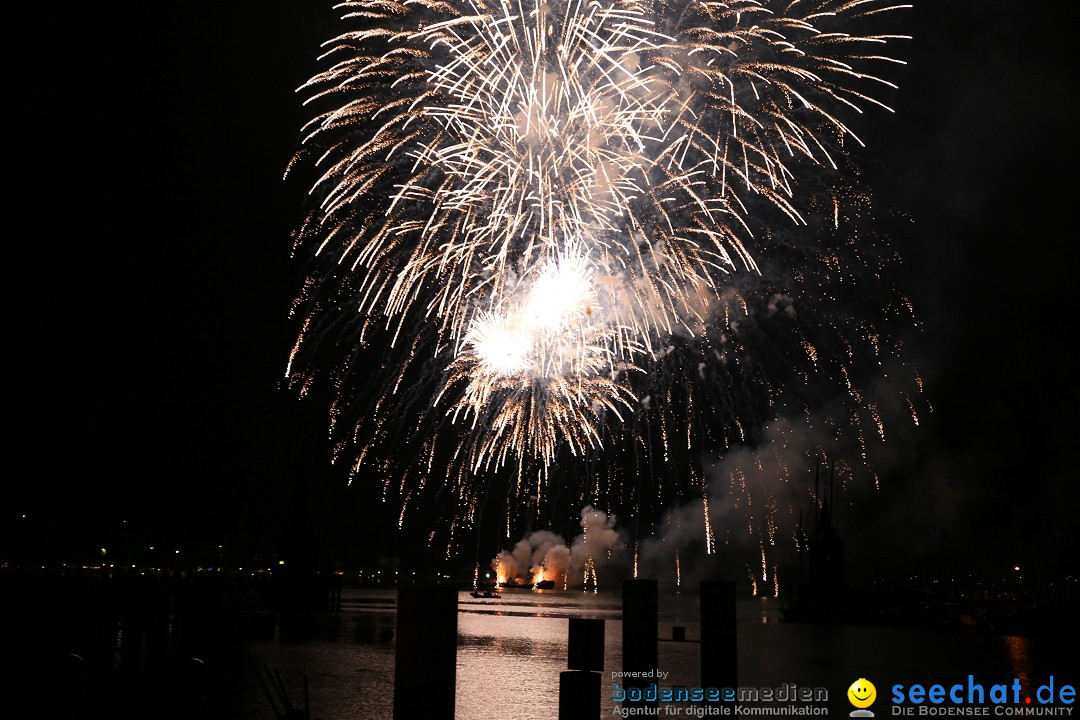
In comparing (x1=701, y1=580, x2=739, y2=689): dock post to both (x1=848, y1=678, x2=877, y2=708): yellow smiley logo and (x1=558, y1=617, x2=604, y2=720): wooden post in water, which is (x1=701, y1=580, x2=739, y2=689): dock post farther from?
(x1=848, y1=678, x2=877, y2=708): yellow smiley logo

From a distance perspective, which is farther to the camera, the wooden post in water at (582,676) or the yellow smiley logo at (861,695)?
the yellow smiley logo at (861,695)

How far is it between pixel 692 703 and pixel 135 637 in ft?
81.3

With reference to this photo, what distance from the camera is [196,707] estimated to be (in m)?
19.2

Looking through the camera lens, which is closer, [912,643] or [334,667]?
[334,667]

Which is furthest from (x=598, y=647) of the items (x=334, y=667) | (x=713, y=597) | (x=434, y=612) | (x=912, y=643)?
(x=912, y=643)

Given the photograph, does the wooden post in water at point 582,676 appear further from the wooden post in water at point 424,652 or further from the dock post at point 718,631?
the wooden post in water at point 424,652

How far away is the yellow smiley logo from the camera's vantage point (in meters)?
27.7

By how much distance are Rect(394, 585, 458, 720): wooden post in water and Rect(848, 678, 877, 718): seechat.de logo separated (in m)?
18.8

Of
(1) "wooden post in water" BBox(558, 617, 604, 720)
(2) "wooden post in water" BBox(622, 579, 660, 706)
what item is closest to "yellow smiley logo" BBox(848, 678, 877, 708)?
(2) "wooden post in water" BBox(622, 579, 660, 706)

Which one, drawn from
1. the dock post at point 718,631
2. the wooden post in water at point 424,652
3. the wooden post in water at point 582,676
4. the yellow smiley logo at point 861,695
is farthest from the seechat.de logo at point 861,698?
the wooden post in water at point 424,652

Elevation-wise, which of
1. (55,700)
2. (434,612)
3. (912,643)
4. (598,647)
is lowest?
(912,643)

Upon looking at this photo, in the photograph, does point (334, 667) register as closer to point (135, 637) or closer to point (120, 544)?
point (135, 637)

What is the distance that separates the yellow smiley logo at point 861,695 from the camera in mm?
27688

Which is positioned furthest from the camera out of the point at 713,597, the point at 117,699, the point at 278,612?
the point at 278,612
